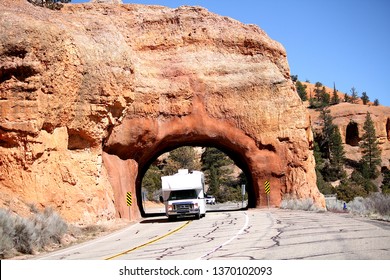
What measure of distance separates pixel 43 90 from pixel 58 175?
4288mm

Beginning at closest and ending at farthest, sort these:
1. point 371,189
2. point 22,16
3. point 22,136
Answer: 1. point 22,136
2. point 22,16
3. point 371,189

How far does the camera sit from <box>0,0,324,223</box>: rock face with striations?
24.4 meters

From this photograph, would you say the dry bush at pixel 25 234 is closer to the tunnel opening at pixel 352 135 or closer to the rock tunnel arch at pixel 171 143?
the rock tunnel arch at pixel 171 143

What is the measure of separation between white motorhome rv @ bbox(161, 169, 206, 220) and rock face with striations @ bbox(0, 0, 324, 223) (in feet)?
11.0

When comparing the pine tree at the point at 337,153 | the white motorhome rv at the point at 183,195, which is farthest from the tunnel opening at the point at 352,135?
the white motorhome rv at the point at 183,195

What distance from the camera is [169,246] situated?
51.1 ft

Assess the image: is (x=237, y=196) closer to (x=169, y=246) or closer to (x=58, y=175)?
(x=58, y=175)

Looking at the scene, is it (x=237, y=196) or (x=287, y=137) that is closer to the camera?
(x=287, y=137)

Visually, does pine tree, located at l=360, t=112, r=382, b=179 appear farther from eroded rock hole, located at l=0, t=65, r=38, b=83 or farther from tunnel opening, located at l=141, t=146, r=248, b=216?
eroded rock hole, located at l=0, t=65, r=38, b=83

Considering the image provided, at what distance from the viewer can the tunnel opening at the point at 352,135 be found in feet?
294

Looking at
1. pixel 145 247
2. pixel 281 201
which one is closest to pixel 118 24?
pixel 281 201

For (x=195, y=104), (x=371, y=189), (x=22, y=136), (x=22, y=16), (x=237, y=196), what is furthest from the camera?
(x=237, y=196)

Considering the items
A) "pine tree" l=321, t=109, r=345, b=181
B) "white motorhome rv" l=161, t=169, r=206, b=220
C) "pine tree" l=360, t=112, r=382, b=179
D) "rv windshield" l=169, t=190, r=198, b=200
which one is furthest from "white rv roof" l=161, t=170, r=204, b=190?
"pine tree" l=360, t=112, r=382, b=179

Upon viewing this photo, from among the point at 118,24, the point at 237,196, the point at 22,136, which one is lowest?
the point at 237,196
